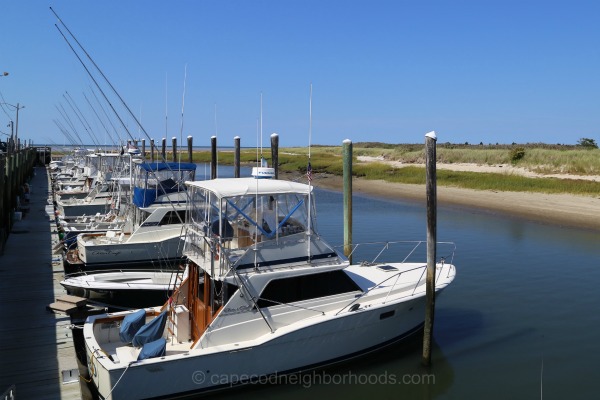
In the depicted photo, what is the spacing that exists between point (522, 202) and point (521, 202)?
0.07 m

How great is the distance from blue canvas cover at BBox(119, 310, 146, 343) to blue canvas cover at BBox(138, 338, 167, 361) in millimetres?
1010

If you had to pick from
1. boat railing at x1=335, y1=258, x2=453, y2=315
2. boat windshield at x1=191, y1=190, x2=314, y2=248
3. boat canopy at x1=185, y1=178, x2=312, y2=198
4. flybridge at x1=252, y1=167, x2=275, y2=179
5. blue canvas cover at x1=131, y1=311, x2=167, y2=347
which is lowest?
blue canvas cover at x1=131, y1=311, x2=167, y2=347

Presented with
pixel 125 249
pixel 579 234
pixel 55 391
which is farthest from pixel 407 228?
pixel 55 391

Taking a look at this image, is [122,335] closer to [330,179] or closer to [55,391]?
[55,391]

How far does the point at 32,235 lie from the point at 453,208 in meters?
24.5

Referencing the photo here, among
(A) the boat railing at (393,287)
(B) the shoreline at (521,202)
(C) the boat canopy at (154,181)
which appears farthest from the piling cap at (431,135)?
(B) the shoreline at (521,202)

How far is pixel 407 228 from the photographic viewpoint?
28.2 meters

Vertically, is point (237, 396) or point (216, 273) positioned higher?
→ point (216, 273)

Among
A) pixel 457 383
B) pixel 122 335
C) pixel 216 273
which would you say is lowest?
pixel 457 383

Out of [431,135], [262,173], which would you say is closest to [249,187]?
[262,173]

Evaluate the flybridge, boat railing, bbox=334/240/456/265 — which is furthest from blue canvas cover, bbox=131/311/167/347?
boat railing, bbox=334/240/456/265

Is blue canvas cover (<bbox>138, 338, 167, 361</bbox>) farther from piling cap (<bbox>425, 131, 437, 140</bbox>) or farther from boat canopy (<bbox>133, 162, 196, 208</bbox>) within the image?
boat canopy (<bbox>133, 162, 196, 208</bbox>)

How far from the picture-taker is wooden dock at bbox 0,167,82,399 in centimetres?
951

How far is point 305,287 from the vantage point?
1095cm
